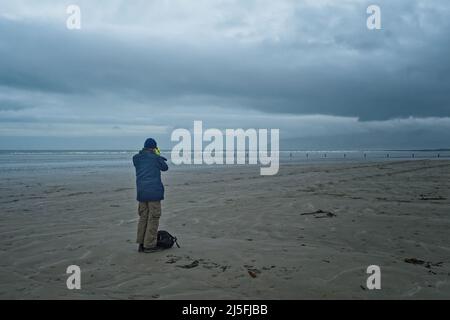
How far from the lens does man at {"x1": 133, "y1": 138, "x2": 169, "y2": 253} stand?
7.60 m

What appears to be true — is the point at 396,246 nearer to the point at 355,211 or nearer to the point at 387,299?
the point at 387,299

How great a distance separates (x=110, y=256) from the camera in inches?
→ 289

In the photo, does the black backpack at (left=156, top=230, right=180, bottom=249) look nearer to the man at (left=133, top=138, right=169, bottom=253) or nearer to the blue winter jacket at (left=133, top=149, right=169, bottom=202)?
the man at (left=133, top=138, right=169, bottom=253)

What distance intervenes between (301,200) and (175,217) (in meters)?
5.40

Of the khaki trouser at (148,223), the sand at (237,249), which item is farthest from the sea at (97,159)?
the khaki trouser at (148,223)

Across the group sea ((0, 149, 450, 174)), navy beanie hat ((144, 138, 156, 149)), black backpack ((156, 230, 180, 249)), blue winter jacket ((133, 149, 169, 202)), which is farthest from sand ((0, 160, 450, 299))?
sea ((0, 149, 450, 174))

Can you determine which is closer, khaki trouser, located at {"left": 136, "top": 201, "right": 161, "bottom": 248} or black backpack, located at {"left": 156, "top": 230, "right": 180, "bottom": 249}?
khaki trouser, located at {"left": 136, "top": 201, "right": 161, "bottom": 248}

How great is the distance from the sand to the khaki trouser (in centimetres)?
33

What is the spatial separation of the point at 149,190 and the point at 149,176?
0.30 m

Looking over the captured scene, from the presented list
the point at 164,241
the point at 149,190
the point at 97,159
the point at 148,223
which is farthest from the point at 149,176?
the point at 97,159

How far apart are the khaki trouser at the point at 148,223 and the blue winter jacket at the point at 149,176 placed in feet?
0.56

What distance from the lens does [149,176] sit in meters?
7.65
